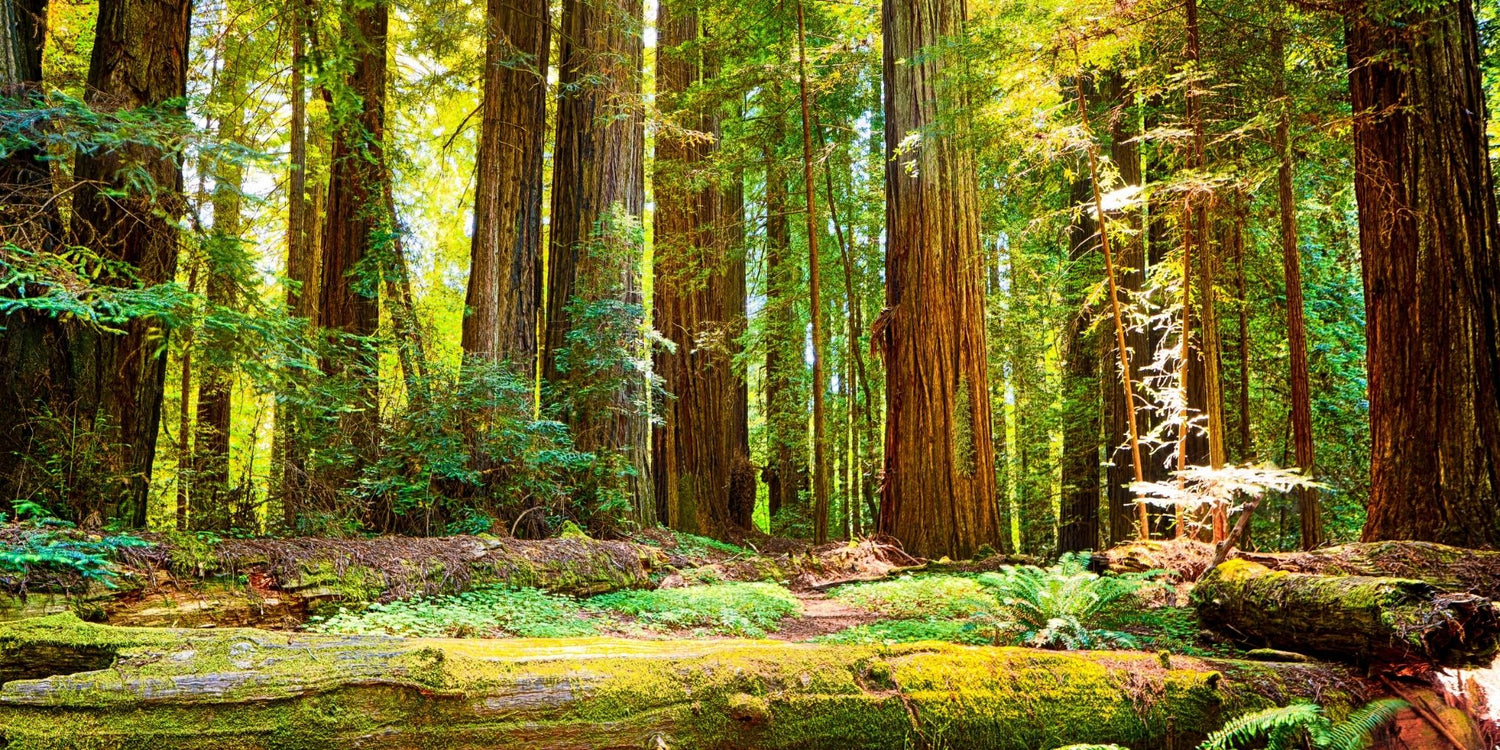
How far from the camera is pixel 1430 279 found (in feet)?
18.0

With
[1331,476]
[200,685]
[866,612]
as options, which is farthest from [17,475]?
[1331,476]

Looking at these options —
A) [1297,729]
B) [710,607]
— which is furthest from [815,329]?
[1297,729]

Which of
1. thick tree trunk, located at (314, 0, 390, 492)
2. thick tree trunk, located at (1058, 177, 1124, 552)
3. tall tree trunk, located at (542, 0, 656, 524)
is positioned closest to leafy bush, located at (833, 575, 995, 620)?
tall tree trunk, located at (542, 0, 656, 524)

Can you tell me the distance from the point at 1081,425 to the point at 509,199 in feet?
30.8

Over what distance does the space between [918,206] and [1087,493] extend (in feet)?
20.2

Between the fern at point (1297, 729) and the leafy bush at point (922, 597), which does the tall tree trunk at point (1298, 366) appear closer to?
the leafy bush at point (922, 597)

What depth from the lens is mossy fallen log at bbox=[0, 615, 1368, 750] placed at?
263 centimetres

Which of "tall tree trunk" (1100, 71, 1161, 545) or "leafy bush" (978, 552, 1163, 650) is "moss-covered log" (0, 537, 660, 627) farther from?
"tall tree trunk" (1100, 71, 1161, 545)

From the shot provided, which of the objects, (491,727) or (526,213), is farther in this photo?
(526,213)

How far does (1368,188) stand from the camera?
5848 mm

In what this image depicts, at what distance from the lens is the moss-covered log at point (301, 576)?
4344 mm

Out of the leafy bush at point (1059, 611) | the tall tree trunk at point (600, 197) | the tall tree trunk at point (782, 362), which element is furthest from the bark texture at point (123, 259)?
the tall tree trunk at point (782, 362)

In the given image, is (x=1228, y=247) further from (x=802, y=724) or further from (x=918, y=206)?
A: (x=802, y=724)

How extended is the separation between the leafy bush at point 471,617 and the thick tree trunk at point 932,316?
4172 mm
